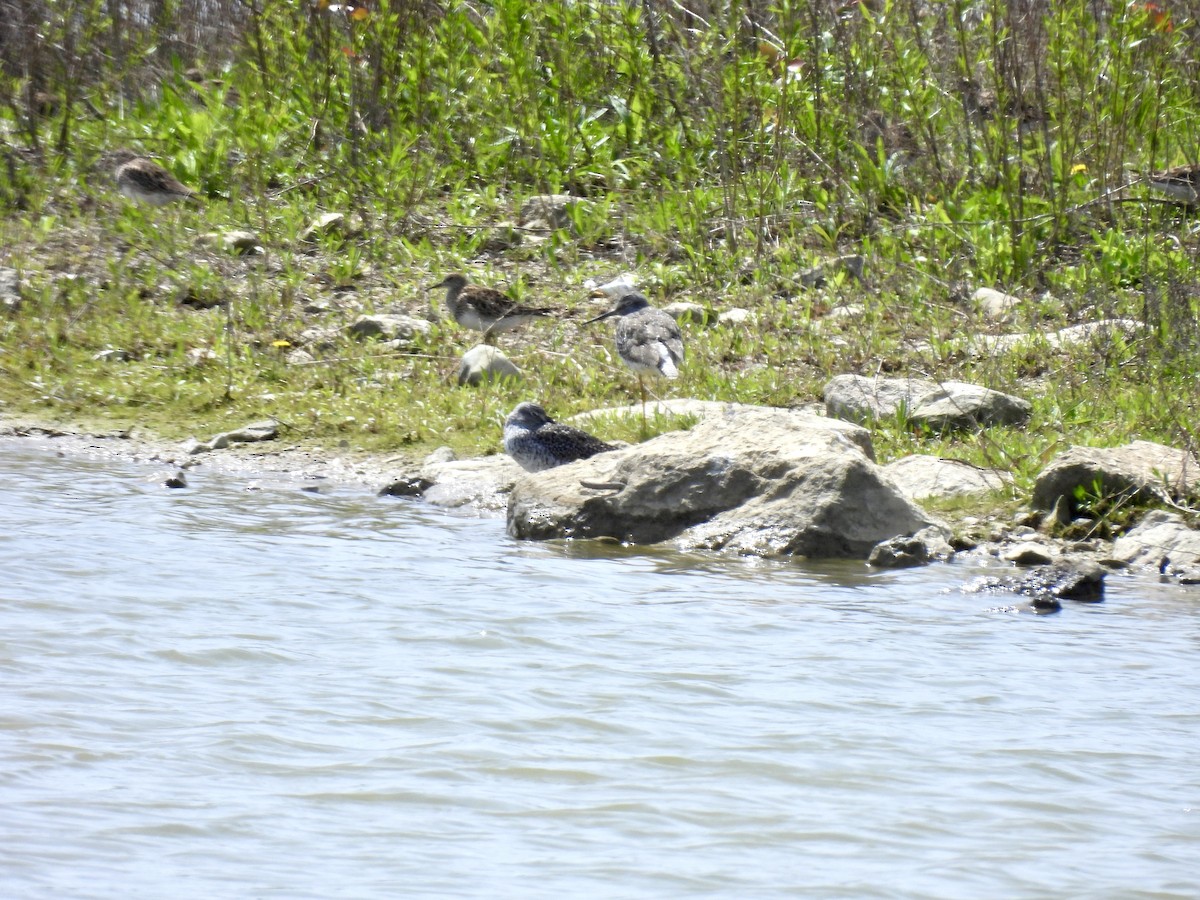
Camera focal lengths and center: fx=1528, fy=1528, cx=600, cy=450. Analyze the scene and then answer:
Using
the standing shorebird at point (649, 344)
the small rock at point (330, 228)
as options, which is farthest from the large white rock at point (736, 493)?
the small rock at point (330, 228)

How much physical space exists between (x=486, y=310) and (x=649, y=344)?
158 cm

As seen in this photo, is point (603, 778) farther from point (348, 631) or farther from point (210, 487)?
point (210, 487)

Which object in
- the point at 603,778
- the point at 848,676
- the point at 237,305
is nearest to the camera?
the point at 603,778

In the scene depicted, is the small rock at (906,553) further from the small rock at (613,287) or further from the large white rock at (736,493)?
the small rock at (613,287)

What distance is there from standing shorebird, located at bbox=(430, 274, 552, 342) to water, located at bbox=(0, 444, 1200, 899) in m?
3.30

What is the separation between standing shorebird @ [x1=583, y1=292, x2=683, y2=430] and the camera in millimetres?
8047


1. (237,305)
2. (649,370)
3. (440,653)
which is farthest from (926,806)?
(237,305)

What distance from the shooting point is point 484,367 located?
883cm

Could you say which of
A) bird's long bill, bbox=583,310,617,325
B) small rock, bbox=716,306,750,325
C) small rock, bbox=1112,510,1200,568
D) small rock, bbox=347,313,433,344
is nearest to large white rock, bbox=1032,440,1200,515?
small rock, bbox=1112,510,1200,568

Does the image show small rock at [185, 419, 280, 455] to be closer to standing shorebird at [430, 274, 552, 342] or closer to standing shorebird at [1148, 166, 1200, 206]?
standing shorebird at [430, 274, 552, 342]

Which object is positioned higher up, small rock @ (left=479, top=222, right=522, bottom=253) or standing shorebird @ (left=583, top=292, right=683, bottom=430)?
small rock @ (left=479, top=222, right=522, bottom=253)

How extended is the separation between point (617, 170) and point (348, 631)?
A: 7.52m

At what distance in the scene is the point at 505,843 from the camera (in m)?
3.28

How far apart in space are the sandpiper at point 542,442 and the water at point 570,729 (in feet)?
3.11
